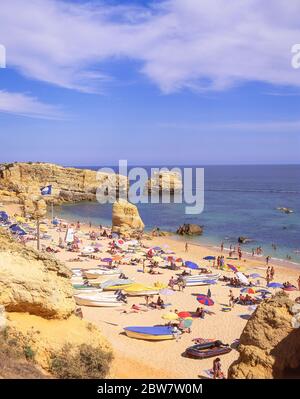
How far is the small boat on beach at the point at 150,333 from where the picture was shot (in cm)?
1573

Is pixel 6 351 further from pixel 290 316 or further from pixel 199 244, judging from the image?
pixel 199 244

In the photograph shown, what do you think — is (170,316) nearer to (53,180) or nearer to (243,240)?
(243,240)

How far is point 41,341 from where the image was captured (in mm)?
9617

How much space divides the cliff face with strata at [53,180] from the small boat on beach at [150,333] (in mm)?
55439

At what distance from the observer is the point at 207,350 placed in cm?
1454

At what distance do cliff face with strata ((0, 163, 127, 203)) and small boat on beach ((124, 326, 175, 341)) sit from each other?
55.4 meters

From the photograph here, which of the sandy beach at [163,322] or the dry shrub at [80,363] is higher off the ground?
the dry shrub at [80,363]

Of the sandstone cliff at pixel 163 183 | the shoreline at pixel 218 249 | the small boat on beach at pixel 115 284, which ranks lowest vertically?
the shoreline at pixel 218 249

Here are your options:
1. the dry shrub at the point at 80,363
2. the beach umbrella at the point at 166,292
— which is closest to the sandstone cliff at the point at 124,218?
the beach umbrella at the point at 166,292

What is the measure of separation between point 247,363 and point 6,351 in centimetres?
528

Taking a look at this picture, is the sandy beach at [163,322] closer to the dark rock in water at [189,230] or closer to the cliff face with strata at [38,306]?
the cliff face with strata at [38,306]

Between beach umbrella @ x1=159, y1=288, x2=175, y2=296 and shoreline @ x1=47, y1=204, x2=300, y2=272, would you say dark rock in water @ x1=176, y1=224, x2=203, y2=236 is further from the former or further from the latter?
beach umbrella @ x1=159, y1=288, x2=175, y2=296

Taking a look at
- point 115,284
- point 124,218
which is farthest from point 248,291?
point 124,218

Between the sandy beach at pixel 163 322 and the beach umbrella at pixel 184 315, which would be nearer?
the sandy beach at pixel 163 322
